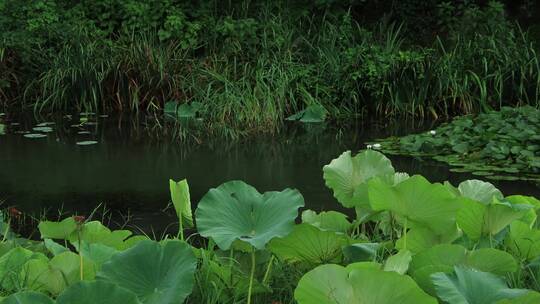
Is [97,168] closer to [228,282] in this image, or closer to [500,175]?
[500,175]

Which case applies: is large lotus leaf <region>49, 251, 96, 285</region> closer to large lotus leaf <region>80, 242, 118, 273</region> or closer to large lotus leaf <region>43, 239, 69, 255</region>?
large lotus leaf <region>80, 242, 118, 273</region>

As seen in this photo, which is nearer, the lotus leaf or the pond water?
the lotus leaf

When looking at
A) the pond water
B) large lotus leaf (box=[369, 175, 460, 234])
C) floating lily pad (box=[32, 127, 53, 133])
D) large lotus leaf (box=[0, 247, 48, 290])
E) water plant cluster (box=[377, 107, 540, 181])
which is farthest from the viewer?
floating lily pad (box=[32, 127, 53, 133])

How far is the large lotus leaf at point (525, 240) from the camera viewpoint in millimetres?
2375

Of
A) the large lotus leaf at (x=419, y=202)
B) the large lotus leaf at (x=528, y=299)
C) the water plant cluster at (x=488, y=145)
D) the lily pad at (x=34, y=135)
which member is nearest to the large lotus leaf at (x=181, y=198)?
the large lotus leaf at (x=419, y=202)

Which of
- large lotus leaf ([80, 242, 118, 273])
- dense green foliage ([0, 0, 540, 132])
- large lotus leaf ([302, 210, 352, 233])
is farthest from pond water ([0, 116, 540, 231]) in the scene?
large lotus leaf ([80, 242, 118, 273])

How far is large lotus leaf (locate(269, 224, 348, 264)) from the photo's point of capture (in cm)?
227

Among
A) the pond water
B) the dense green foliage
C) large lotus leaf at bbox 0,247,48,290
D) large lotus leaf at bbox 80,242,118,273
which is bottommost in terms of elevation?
the pond water

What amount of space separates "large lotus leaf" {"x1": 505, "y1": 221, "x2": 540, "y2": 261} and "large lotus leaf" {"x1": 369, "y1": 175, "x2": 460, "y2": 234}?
0.21m

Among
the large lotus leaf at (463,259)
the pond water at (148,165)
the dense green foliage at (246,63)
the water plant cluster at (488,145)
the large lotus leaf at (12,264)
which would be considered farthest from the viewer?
the dense green foliage at (246,63)

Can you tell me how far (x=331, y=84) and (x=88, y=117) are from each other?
2682mm

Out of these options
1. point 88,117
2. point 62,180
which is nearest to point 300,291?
point 62,180

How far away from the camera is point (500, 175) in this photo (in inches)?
251

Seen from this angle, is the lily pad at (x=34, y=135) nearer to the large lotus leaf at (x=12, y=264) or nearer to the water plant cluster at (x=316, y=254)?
the water plant cluster at (x=316, y=254)
